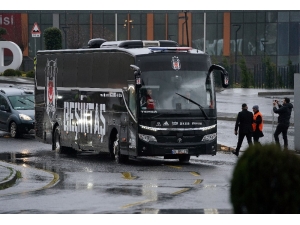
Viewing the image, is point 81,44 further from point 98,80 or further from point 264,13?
point 98,80

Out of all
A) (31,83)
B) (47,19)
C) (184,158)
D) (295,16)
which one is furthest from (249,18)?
(184,158)

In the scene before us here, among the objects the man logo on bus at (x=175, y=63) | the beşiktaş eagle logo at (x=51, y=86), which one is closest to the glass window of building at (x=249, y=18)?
the beşiktaş eagle logo at (x=51, y=86)

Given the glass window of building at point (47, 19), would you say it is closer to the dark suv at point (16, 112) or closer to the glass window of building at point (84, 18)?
the glass window of building at point (84, 18)

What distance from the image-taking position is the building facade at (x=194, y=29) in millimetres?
82875

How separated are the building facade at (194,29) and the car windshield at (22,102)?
45.3 meters

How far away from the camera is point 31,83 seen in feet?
200

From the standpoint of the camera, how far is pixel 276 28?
8294cm

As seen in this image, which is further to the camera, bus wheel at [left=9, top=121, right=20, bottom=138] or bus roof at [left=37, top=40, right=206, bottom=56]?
bus wheel at [left=9, top=121, right=20, bottom=138]

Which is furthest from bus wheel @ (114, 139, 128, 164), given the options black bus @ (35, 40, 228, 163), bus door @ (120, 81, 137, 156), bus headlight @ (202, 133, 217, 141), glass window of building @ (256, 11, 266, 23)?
glass window of building @ (256, 11, 266, 23)

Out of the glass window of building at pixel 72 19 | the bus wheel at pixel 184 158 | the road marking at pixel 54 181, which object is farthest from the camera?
the glass window of building at pixel 72 19

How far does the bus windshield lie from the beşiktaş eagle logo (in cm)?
572

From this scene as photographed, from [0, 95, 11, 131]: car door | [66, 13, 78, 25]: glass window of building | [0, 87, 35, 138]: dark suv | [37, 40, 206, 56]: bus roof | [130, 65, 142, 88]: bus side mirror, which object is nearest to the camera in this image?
[130, 65, 142, 88]: bus side mirror

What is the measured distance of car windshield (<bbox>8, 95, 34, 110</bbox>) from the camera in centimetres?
3444

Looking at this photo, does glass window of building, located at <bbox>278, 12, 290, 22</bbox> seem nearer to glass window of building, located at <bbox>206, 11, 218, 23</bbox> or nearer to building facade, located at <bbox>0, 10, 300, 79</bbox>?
building facade, located at <bbox>0, 10, 300, 79</bbox>
